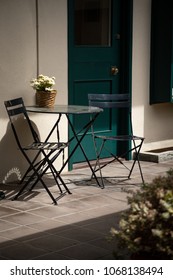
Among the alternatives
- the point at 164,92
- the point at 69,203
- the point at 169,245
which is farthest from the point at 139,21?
the point at 169,245

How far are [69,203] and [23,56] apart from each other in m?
1.72

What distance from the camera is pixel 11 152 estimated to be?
6730mm

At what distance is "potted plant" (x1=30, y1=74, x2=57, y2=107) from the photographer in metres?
6.64

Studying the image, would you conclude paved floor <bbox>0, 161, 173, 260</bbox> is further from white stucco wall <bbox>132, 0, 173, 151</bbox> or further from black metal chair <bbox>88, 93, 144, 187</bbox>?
white stucco wall <bbox>132, 0, 173, 151</bbox>

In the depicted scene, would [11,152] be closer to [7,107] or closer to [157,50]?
[7,107]

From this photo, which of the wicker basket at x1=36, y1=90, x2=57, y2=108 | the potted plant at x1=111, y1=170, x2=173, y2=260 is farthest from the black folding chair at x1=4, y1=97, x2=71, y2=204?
the potted plant at x1=111, y1=170, x2=173, y2=260

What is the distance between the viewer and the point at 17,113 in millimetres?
6242

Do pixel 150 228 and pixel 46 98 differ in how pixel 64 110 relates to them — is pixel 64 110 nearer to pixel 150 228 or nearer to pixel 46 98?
pixel 46 98

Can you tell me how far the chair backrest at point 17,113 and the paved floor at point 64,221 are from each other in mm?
555

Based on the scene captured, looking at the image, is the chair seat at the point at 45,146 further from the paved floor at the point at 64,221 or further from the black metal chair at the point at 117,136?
the black metal chair at the point at 117,136

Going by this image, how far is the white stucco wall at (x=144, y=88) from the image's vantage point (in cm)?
809

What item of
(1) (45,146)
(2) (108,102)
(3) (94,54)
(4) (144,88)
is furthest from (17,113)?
(4) (144,88)

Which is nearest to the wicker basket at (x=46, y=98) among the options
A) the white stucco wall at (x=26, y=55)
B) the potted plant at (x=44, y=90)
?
the potted plant at (x=44, y=90)
